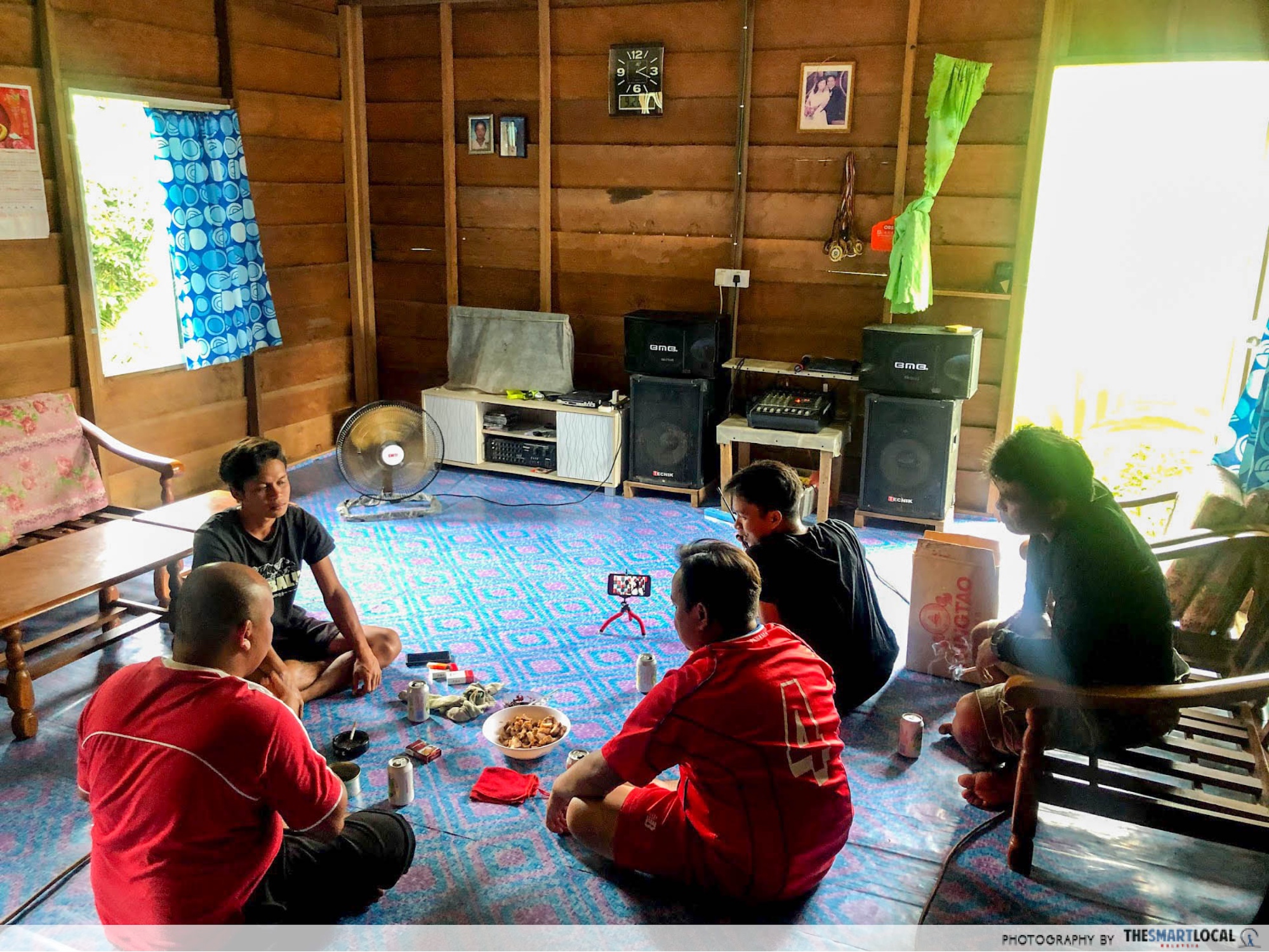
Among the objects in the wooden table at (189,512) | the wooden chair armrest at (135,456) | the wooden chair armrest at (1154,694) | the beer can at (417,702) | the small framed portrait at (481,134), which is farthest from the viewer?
the small framed portrait at (481,134)

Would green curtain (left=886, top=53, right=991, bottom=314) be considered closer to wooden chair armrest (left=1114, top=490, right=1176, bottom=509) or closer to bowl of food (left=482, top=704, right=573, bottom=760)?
wooden chair armrest (left=1114, top=490, right=1176, bottom=509)

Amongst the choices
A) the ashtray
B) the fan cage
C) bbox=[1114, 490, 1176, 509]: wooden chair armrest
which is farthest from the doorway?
the ashtray

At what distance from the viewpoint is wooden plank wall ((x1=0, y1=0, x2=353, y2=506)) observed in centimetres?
448

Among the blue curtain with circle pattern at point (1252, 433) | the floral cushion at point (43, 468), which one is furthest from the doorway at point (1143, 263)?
the floral cushion at point (43, 468)

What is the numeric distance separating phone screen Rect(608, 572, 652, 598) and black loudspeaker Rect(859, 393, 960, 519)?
177 centimetres

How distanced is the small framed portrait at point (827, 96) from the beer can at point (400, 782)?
409cm

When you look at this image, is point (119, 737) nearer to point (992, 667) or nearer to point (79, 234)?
point (992, 667)

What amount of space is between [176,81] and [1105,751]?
17.2 feet

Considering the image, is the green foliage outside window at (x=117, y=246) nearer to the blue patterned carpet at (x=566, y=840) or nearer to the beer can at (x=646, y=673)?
the blue patterned carpet at (x=566, y=840)

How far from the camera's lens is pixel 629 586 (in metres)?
3.89

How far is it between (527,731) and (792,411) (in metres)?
2.73

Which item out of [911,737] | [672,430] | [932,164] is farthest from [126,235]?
[911,737]

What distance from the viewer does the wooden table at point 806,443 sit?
517 centimetres

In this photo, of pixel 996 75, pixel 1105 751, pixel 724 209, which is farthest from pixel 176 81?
pixel 1105 751
